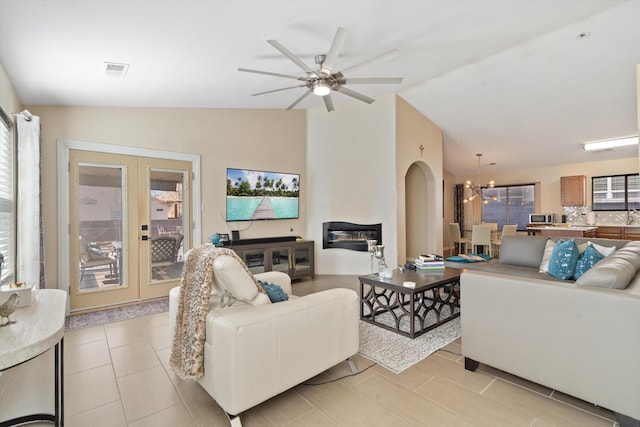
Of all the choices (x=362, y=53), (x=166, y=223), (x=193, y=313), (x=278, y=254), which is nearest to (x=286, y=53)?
(x=362, y=53)

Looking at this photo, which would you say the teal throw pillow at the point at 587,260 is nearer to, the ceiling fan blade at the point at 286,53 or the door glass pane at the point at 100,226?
the ceiling fan blade at the point at 286,53

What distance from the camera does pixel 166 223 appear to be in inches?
172

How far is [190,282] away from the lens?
6.43 feet

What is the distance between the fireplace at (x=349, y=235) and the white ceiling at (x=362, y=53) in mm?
2277

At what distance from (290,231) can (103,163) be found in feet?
9.85

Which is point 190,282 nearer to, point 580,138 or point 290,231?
point 290,231

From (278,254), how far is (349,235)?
1.44m

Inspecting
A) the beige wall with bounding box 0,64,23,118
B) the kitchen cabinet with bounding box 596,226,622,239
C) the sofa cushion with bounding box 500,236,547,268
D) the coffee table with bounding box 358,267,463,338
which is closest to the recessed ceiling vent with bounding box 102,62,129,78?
the beige wall with bounding box 0,64,23,118

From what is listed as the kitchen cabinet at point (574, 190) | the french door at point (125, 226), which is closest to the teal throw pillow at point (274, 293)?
the french door at point (125, 226)

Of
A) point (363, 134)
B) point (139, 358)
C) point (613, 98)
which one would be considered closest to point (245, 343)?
point (139, 358)

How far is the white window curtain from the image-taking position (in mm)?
2912

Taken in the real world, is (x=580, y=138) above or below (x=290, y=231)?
above

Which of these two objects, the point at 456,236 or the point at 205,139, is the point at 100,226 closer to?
the point at 205,139

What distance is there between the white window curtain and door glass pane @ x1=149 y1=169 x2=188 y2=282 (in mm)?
1265
